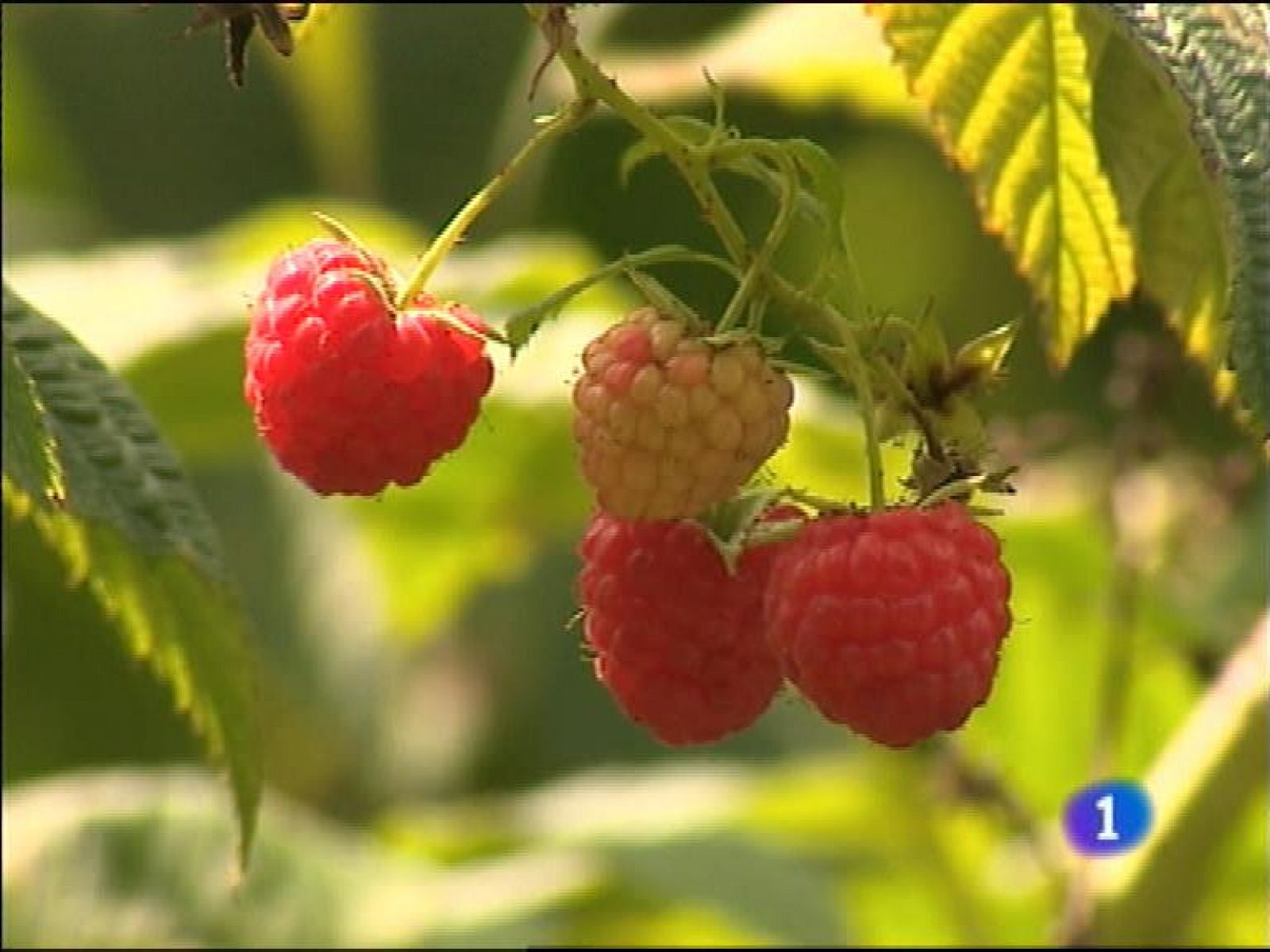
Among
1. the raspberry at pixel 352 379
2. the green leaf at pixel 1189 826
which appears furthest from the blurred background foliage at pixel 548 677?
the raspberry at pixel 352 379

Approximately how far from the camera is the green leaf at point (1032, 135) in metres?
1.40

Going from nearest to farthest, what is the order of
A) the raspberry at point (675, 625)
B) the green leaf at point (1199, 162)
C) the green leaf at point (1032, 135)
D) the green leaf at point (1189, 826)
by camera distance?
the green leaf at point (1199, 162) → the raspberry at point (675, 625) → the green leaf at point (1032, 135) → the green leaf at point (1189, 826)

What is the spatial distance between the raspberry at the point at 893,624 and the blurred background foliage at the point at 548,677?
0.21 m

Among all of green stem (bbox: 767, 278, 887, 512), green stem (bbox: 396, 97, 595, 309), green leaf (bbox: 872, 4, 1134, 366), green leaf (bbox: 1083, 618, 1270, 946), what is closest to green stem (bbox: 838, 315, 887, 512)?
green stem (bbox: 767, 278, 887, 512)

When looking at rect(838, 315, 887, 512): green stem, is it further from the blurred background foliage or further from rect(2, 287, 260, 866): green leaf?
rect(2, 287, 260, 866): green leaf

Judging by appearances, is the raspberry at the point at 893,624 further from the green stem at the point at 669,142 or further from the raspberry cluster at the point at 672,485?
the green stem at the point at 669,142

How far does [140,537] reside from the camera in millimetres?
1245

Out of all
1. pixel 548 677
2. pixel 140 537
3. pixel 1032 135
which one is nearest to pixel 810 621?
pixel 140 537

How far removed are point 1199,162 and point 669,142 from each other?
305 mm

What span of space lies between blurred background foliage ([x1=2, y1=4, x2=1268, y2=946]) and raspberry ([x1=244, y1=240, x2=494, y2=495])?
14cm

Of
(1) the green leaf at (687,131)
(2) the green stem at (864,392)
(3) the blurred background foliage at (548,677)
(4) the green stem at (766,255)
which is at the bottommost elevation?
(3) the blurred background foliage at (548,677)

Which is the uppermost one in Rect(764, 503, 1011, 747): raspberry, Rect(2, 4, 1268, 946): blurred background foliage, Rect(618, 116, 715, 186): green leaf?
Rect(618, 116, 715, 186): green leaf

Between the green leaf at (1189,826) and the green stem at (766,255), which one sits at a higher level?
the green stem at (766,255)

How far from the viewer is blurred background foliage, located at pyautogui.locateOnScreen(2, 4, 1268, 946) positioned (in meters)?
1.79
